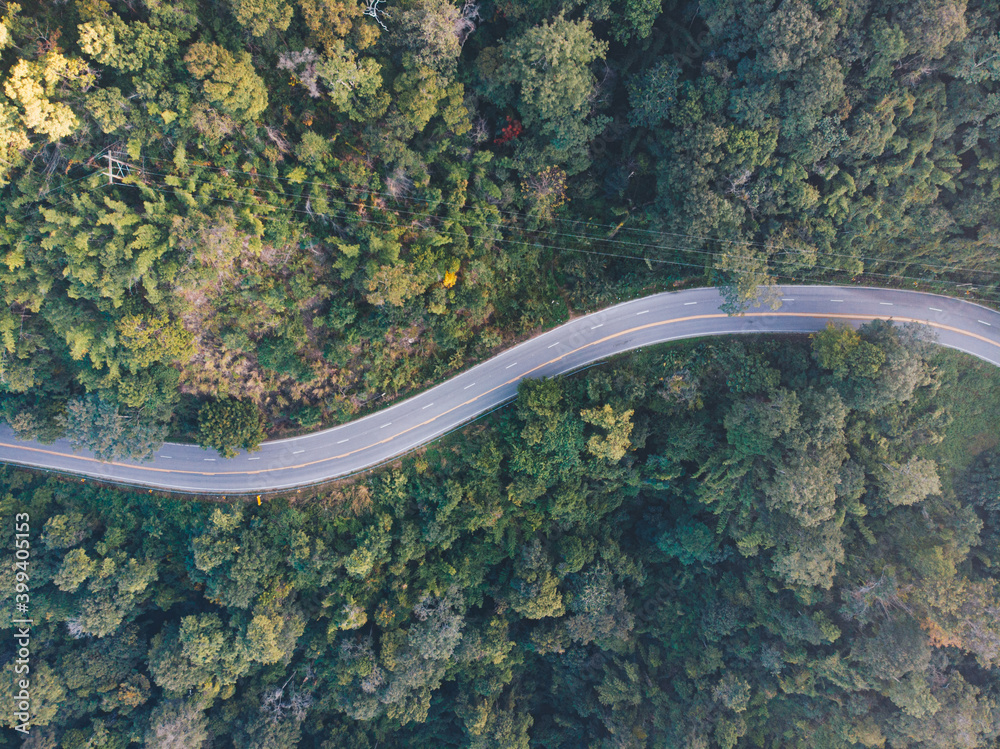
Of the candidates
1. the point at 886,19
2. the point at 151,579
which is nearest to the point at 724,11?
the point at 886,19

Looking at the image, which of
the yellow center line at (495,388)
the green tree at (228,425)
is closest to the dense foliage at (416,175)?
the green tree at (228,425)

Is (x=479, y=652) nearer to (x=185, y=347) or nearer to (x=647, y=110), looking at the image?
(x=185, y=347)

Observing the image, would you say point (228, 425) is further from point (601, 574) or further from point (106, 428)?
point (601, 574)

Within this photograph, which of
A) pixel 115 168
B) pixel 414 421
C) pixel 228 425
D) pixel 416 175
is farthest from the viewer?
pixel 414 421

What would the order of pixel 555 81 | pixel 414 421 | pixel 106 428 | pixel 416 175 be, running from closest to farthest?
pixel 555 81, pixel 416 175, pixel 106 428, pixel 414 421
